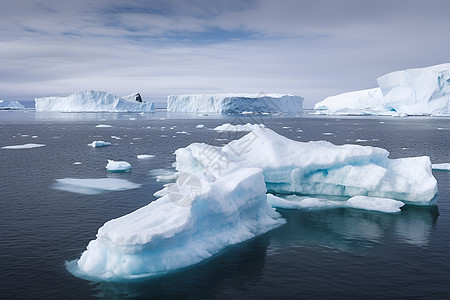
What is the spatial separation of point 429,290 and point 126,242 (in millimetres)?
9778

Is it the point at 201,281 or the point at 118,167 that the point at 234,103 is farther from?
the point at 201,281

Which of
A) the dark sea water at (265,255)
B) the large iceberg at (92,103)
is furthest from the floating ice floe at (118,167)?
the large iceberg at (92,103)

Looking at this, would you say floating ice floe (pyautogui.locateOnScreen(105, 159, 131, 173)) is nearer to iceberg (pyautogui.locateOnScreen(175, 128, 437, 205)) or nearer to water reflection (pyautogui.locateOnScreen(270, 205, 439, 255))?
iceberg (pyautogui.locateOnScreen(175, 128, 437, 205))

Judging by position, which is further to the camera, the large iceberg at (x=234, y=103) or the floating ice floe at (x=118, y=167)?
the large iceberg at (x=234, y=103)

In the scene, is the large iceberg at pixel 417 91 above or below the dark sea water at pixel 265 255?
above

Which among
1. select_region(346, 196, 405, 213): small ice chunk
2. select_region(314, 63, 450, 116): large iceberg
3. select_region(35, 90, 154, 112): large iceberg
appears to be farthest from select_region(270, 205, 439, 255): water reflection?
select_region(35, 90, 154, 112): large iceberg

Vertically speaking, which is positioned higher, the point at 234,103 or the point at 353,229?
the point at 234,103

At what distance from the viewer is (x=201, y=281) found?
1249cm

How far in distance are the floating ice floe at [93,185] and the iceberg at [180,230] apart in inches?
364

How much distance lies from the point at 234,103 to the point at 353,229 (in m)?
117

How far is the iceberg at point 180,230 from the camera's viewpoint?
12.5 m

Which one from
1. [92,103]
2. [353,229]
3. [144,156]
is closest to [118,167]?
[144,156]

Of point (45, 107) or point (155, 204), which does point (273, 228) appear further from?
point (45, 107)

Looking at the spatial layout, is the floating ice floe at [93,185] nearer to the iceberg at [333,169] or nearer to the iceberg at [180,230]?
the iceberg at [333,169]
